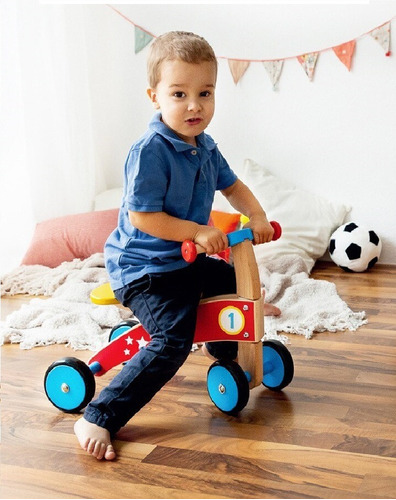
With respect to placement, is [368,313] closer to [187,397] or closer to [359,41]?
[187,397]

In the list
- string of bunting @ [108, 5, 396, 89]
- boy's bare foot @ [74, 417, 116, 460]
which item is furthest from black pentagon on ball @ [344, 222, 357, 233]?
boy's bare foot @ [74, 417, 116, 460]

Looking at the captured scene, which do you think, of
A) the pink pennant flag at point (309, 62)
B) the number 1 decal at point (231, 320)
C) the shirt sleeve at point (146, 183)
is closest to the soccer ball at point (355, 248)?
the pink pennant flag at point (309, 62)

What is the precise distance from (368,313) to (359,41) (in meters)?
1.17

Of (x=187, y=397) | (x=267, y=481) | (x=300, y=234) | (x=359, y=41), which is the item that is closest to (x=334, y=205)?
(x=300, y=234)

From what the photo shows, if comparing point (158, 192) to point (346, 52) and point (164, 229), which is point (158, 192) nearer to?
point (164, 229)

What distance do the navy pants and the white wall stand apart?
1532 mm

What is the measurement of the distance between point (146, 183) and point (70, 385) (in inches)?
18.9

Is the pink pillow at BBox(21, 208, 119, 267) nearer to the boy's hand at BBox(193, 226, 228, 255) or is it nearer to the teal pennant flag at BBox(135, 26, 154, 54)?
the teal pennant flag at BBox(135, 26, 154, 54)

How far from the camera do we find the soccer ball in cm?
286

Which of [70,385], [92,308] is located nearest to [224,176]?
[70,385]

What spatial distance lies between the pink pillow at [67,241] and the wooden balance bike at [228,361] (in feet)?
4.02

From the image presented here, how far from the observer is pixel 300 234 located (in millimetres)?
2969

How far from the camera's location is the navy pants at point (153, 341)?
1.54 metres

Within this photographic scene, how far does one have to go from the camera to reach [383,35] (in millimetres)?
2877
